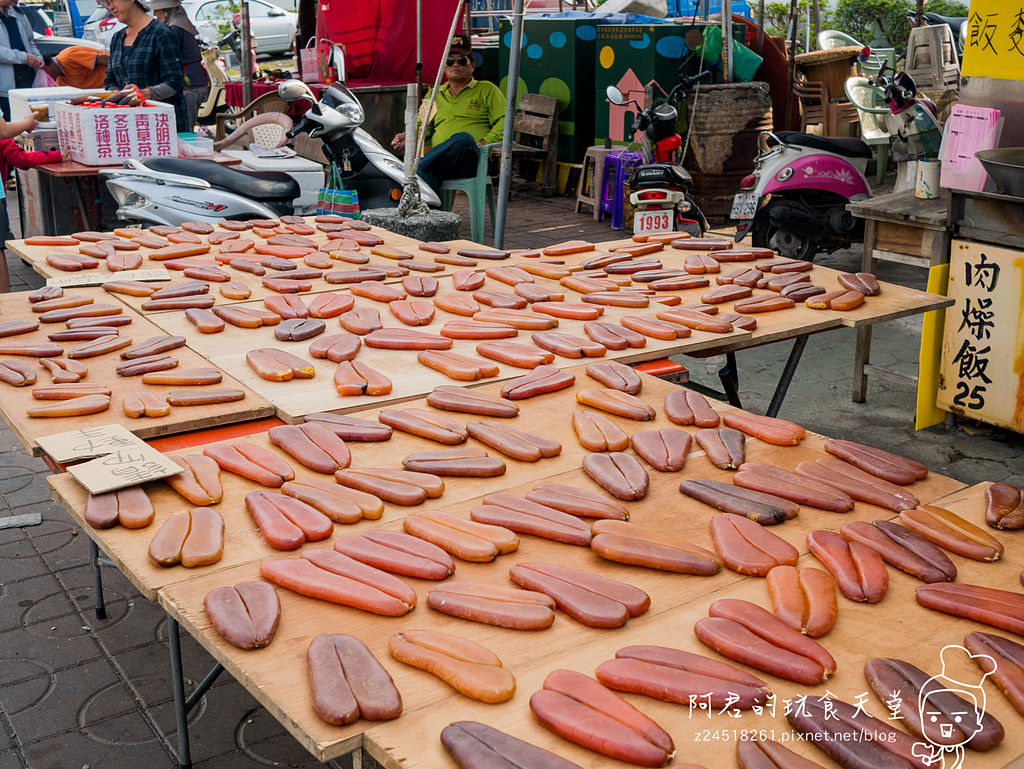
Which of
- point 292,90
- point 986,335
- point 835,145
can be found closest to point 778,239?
point 835,145

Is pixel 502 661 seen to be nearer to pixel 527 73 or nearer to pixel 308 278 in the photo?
pixel 308 278

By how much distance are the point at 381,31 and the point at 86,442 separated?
9330 mm

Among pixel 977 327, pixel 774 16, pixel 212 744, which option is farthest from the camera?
pixel 774 16

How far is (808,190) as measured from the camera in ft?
23.7

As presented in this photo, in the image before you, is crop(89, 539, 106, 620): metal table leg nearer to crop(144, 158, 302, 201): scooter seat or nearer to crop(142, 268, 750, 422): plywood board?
crop(142, 268, 750, 422): plywood board

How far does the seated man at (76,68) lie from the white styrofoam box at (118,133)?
4.04 metres

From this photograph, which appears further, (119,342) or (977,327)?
(977,327)

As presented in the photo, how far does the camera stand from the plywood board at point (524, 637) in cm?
138

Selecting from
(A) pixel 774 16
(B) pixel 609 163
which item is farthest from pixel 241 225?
(A) pixel 774 16

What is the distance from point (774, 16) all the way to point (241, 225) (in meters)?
17.8

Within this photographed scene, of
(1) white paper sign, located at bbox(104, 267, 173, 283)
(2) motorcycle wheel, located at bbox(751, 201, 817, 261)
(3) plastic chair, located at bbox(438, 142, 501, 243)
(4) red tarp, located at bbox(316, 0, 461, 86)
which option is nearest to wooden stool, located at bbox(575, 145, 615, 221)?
(3) plastic chair, located at bbox(438, 142, 501, 243)

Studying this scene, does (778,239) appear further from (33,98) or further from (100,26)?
(100,26)

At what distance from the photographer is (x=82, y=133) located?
6531 millimetres

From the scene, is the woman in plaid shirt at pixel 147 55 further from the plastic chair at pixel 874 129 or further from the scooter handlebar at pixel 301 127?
the plastic chair at pixel 874 129
